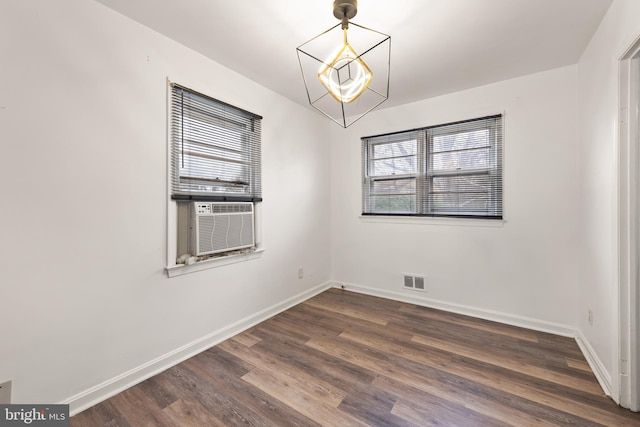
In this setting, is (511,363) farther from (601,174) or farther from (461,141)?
(461,141)

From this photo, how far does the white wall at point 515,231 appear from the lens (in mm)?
2443

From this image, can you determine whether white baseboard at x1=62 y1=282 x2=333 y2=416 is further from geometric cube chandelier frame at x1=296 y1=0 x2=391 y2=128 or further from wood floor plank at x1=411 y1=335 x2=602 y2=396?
geometric cube chandelier frame at x1=296 y1=0 x2=391 y2=128

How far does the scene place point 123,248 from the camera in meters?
1.79

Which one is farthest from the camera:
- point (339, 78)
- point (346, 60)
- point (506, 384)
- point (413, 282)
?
point (413, 282)

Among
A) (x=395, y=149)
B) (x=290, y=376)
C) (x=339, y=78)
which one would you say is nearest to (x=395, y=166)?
(x=395, y=149)

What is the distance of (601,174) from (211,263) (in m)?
3.00

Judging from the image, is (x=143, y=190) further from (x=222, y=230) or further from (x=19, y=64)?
(x=19, y=64)

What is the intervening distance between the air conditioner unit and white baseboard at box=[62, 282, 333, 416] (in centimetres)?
74

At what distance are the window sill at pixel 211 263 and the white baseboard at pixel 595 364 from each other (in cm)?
274

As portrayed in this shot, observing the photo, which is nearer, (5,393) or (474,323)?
(5,393)

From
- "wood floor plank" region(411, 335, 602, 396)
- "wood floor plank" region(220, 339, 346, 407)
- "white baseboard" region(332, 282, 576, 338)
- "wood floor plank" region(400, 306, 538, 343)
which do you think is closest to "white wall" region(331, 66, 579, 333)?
"white baseboard" region(332, 282, 576, 338)

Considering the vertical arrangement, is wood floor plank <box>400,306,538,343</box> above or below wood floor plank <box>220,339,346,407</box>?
above

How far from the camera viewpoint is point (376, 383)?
1.83 meters

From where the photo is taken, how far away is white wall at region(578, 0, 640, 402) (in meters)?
1.61
